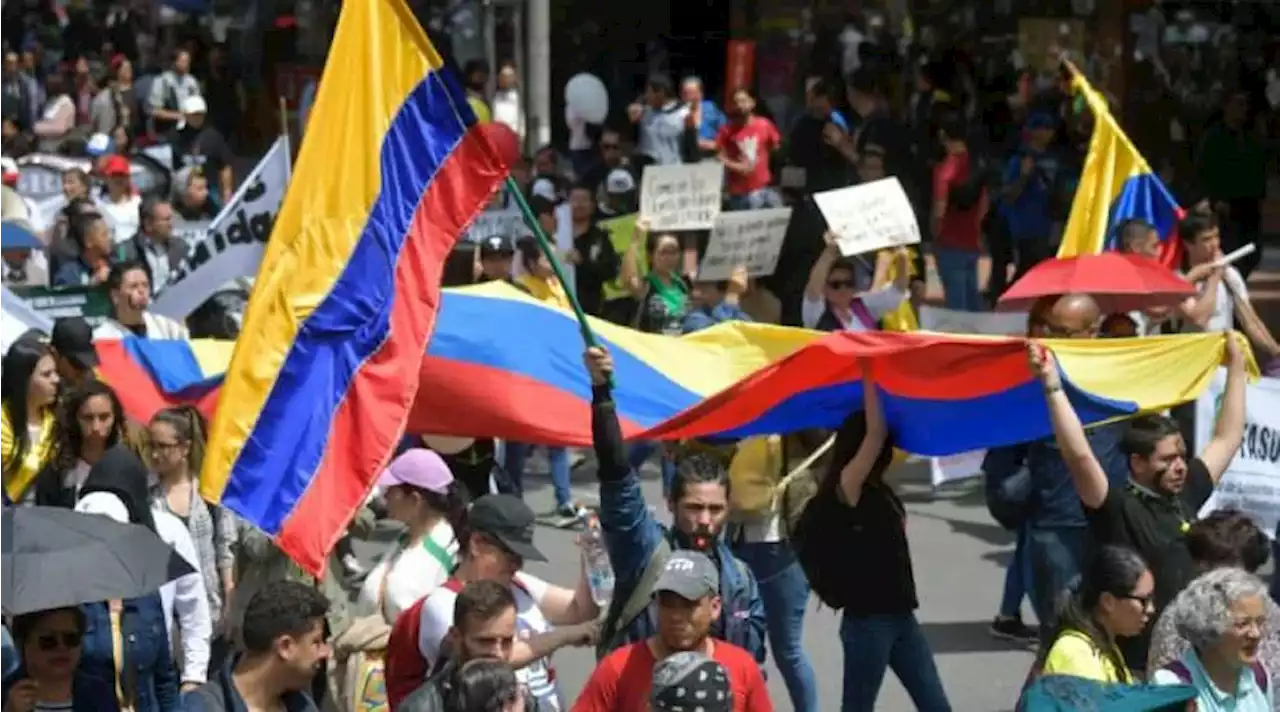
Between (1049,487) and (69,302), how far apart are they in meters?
4.96

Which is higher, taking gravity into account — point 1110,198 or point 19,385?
point 19,385

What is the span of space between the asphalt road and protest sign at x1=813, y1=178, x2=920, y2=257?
1435mm

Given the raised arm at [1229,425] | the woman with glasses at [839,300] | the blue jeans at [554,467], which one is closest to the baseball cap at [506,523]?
the raised arm at [1229,425]

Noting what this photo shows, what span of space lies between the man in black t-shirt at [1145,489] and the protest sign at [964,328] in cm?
511

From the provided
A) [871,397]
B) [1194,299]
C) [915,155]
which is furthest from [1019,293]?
[915,155]

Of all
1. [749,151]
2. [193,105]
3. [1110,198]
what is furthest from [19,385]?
[193,105]

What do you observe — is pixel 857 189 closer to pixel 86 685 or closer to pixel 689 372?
pixel 689 372

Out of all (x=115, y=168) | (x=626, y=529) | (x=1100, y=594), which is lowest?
(x=115, y=168)

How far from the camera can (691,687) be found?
5.65 metres

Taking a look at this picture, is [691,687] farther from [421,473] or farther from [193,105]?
[193,105]

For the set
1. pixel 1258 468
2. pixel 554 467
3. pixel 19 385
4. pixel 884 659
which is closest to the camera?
pixel 884 659

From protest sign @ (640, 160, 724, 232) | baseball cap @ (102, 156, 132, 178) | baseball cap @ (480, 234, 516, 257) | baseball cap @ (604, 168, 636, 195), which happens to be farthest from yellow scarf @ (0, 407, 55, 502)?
baseball cap @ (604, 168, 636, 195)

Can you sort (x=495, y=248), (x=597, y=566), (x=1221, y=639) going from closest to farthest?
(x=1221, y=639)
(x=597, y=566)
(x=495, y=248)

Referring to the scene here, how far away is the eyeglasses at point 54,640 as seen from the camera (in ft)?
20.3
